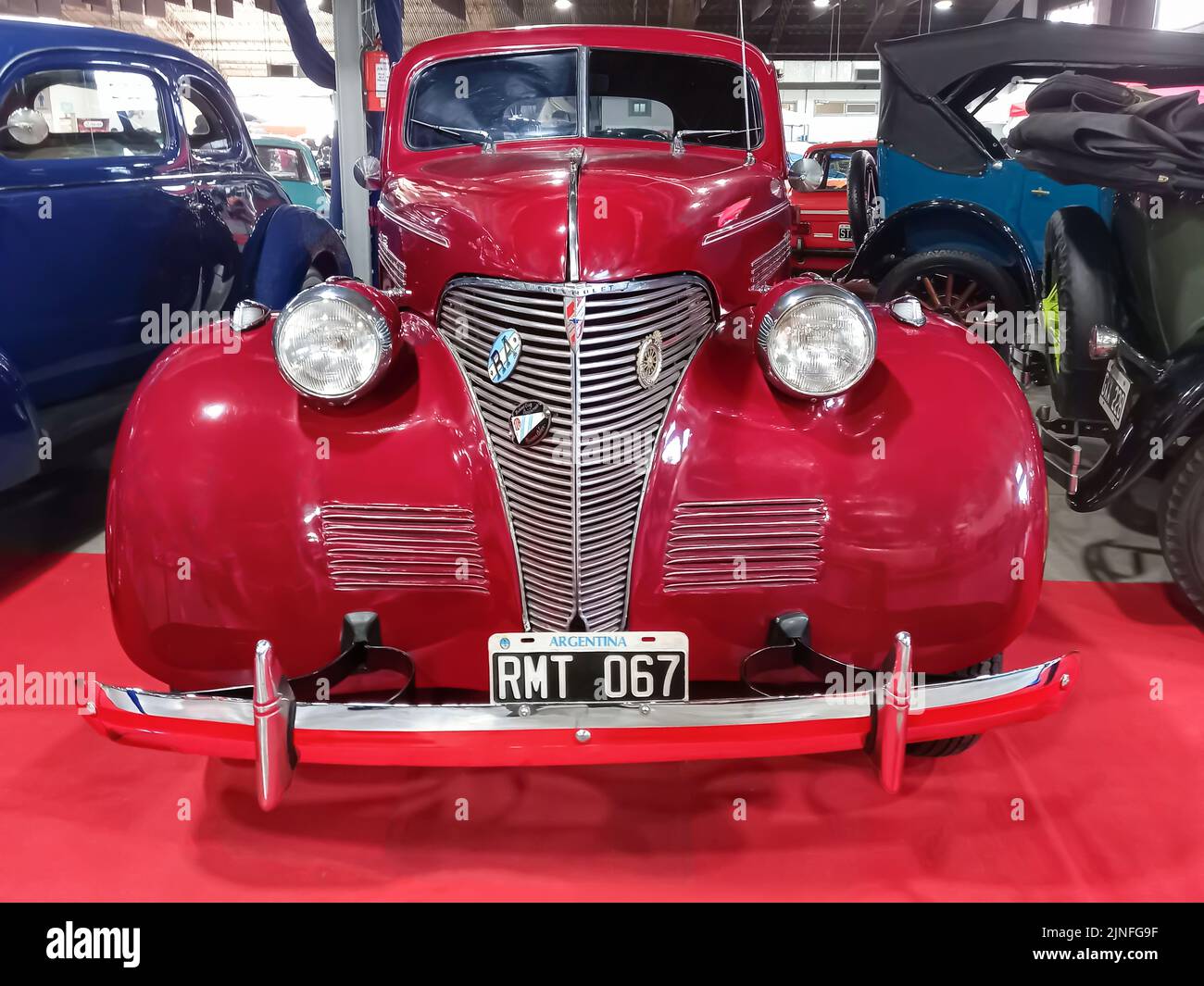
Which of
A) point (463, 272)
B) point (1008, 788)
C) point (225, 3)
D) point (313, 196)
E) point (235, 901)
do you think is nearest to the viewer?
point (235, 901)

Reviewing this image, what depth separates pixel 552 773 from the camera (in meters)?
2.12

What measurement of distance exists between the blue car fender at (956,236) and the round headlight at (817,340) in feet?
11.7

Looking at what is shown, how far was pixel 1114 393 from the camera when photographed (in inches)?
116

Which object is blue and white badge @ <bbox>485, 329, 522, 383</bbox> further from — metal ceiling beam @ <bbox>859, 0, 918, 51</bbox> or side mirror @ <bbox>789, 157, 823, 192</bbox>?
metal ceiling beam @ <bbox>859, 0, 918, 51</bbox>

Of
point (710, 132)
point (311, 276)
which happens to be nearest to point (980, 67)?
point (710, 132)

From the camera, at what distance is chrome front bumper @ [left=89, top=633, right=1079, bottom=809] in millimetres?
1535

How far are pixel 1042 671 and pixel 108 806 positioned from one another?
6.27ft

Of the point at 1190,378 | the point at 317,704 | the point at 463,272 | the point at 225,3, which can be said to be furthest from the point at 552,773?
→ the point at 225,3

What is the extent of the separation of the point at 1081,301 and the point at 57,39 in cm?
369

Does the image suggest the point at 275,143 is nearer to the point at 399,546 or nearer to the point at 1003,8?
the point at 399,546

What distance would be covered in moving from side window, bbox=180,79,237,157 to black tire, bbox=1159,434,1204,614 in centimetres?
403

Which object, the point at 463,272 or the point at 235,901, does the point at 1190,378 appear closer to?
the point at 463,272

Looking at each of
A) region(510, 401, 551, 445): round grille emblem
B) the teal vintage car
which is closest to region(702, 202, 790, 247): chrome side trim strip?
region(510, 401, 551, 445): round grille emblem

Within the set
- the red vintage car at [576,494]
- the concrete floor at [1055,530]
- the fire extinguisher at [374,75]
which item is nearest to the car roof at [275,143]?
the fire extinguisher at [374,75]
